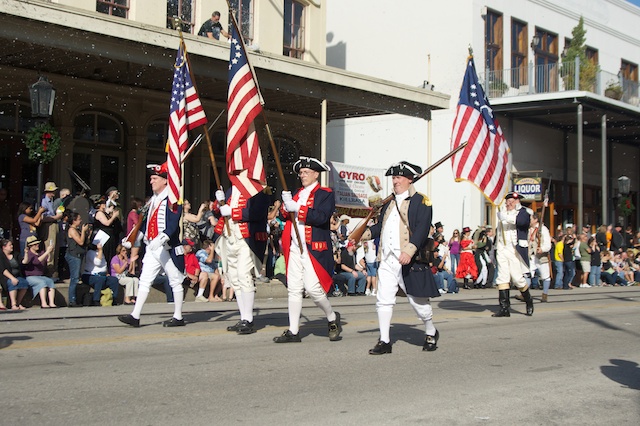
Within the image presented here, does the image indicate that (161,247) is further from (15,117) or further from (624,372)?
(15,117)

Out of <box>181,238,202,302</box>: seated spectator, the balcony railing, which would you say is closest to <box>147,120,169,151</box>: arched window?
<box>181,238,202,302</box>: seated spectator

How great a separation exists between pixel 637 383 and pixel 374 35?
86.2ft

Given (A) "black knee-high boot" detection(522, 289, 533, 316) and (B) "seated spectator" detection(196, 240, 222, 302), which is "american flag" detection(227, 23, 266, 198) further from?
(B) "seated spectator" detection(196, 240, 222, 302)

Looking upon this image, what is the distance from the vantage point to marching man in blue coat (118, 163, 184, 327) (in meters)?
10.4

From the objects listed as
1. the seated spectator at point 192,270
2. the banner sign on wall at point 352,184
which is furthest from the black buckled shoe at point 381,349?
the banner sign on wall at point 352,184

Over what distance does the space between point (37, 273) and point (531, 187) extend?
20065 millimetres

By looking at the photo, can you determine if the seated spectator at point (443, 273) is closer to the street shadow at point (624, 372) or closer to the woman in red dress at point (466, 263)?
the woman in red dress at point (466, 263)

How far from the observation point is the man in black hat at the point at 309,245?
9.35m

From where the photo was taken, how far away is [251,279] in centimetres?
1012

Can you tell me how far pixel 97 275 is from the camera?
574 inches

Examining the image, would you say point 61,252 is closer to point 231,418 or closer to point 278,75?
point 278,75

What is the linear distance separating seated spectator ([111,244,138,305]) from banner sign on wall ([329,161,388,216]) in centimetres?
820

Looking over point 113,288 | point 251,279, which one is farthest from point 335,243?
point 251,279

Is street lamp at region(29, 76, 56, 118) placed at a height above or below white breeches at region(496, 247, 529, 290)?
above
